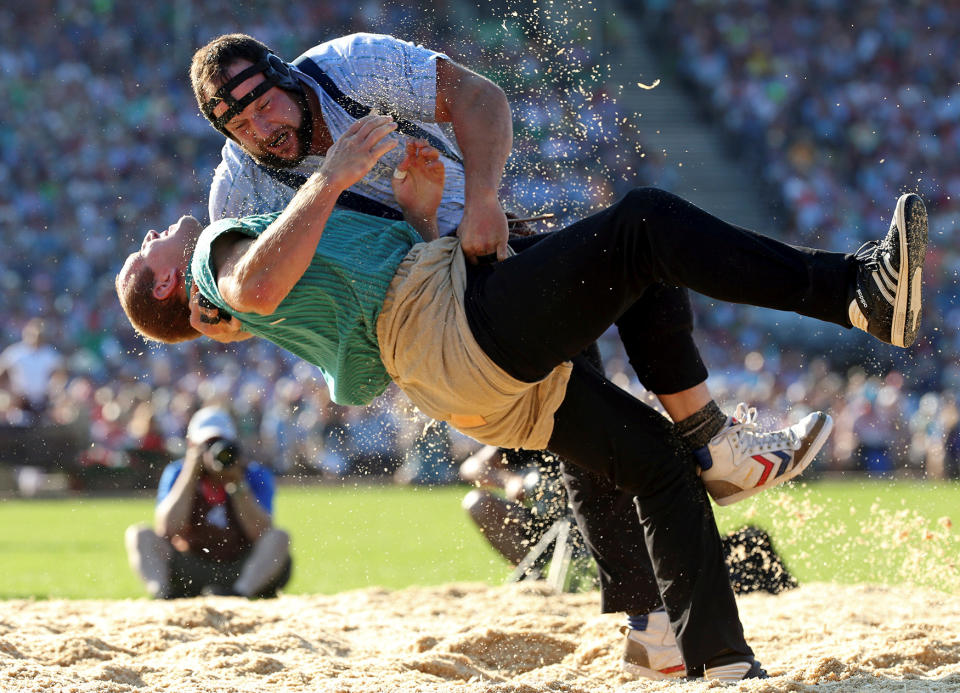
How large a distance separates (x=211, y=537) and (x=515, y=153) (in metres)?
7.61

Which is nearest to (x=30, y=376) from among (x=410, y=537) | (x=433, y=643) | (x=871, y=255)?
(x=410, y=537)

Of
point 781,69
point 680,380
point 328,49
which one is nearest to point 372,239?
point 328,49

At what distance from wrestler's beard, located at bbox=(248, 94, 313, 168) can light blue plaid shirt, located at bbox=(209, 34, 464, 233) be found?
4 centimetres

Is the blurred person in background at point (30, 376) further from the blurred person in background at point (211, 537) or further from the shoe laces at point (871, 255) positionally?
the shoe laces at point (871, 255)

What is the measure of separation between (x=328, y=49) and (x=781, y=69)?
1595 cm

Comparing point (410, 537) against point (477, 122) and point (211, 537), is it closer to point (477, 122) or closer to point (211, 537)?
point (211, 537)

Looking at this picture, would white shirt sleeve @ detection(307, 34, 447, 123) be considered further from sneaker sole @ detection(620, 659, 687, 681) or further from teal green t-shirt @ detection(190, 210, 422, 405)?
sneaker sole @ detection(620, 659, 687, 681)

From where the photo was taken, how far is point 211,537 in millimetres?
6039

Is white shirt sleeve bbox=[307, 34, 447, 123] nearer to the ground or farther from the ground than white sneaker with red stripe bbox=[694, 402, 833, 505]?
farther from the ground

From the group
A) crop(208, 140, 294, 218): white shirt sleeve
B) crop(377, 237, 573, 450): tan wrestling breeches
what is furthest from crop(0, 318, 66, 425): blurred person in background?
crop(377, 237, 573, 450): tan wrestling breeches

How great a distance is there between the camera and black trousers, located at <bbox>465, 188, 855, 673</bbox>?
285cm

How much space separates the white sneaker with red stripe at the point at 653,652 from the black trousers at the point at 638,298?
1.32 ft

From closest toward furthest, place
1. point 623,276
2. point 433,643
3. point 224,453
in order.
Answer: point 623,276 → point 433,643 → point 224,453

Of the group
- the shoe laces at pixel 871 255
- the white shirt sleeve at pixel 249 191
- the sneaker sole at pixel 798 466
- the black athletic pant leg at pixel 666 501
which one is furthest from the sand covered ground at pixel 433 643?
the white shirt sleeve at pixel 249 191
